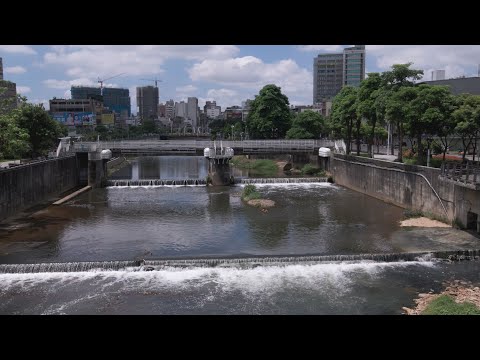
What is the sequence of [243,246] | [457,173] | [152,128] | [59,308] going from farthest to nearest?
1. [152,128]
2. [457,173]
3. [243,246]
4. [59,308]

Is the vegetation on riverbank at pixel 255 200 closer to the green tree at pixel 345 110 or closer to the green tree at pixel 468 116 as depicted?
the green tree at pixel 468 116

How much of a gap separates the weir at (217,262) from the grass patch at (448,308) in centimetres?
570

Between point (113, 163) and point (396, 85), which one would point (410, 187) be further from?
point (113, 163)

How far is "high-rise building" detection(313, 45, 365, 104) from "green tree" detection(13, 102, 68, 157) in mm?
145485

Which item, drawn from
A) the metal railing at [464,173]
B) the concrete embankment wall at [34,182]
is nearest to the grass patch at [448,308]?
the metal railing at [464,173]

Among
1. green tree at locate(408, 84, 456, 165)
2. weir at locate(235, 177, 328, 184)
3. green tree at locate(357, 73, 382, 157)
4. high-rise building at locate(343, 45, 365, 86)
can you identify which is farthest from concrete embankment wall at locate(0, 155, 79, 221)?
high-rise building at locate(343, 45, 365, 86)

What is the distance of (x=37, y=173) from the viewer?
40.8 metres

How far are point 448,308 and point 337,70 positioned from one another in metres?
191

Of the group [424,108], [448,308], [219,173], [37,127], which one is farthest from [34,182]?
[448,308]

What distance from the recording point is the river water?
17.9m

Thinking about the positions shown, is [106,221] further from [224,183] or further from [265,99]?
[265,99]

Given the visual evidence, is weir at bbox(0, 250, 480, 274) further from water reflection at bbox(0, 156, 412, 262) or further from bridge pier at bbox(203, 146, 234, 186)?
bridge pier at bbox(203, 146, 234, 186)
